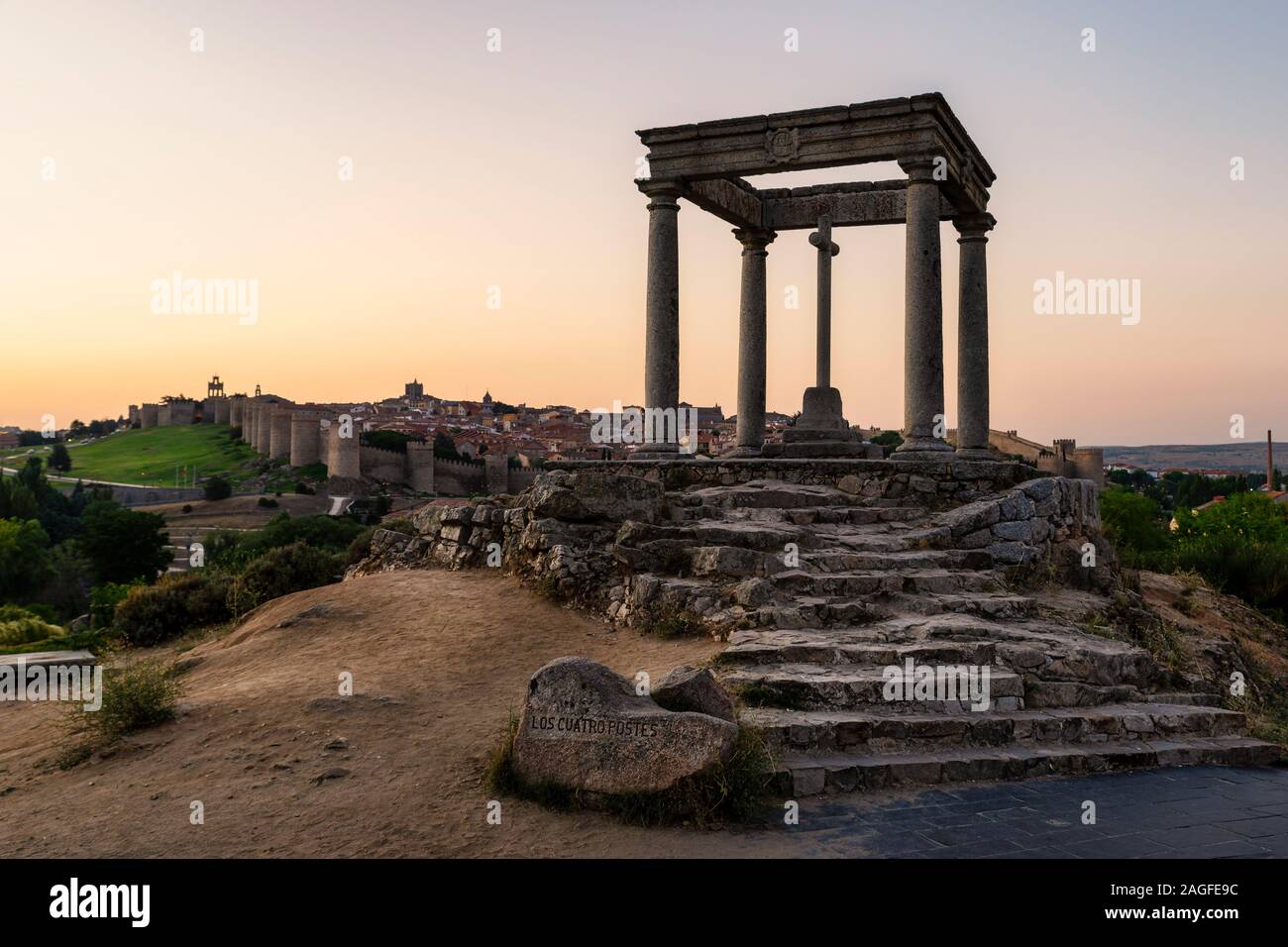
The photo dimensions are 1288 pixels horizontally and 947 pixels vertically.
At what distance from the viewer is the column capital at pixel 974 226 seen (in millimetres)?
14781

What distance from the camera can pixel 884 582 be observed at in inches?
381

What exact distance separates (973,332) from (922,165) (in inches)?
129

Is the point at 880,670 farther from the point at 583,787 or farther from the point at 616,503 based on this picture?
the point at 616,503

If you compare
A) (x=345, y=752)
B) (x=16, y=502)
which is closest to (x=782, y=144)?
(x=345, y=752)

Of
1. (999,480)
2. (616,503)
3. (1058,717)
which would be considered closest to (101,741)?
(616,503)

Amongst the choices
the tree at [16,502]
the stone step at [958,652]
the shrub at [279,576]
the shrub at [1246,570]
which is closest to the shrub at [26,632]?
the shrub at [279,576]

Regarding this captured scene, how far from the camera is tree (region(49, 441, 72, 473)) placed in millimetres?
106188

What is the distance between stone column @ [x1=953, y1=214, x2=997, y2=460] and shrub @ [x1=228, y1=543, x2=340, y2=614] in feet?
35.9

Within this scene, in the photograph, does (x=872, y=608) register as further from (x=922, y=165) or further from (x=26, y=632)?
(x=26, y=632)

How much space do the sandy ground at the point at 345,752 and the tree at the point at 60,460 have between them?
11228cm

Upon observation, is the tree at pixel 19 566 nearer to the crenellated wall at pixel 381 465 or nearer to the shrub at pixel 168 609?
the crenellated wall at pixel 381 465

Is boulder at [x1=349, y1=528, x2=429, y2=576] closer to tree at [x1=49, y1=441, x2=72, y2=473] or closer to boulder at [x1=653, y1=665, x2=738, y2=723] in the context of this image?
boulder at [x1=653, y1=665, x2=738, y2=723]

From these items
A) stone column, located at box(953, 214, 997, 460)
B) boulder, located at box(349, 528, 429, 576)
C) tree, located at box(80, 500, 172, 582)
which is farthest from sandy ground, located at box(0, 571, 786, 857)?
tree, located at box(80, 500, 172, 582)

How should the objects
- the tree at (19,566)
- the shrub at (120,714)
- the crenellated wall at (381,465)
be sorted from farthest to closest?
the crenellated wall at (381,465) → the tree at (19,566) → the shrub at (120,714)
